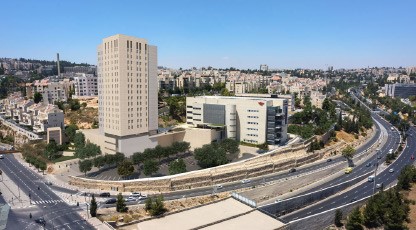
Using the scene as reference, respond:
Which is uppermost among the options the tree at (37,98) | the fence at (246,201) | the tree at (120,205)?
the tree at (37,98)

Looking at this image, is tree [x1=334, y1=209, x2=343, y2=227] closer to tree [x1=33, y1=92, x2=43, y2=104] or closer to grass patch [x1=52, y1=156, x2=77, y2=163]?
grass patch [x1=52, y1=156, x2=77, y2=163]

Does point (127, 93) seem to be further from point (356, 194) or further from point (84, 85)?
point (84, 85)

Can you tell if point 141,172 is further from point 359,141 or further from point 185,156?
point 359,141

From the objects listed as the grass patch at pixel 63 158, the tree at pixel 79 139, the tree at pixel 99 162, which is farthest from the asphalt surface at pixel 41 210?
the tree at pixel 79 139

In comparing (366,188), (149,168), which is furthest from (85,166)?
(366,188)

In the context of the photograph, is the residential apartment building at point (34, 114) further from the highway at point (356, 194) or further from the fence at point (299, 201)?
the highway at point (356, 194)

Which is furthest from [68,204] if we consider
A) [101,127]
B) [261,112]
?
[261,112]

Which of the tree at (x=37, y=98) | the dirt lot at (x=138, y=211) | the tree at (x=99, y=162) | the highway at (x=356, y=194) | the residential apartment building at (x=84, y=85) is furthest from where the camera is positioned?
the residential apartment building at (x=84, y=85)
